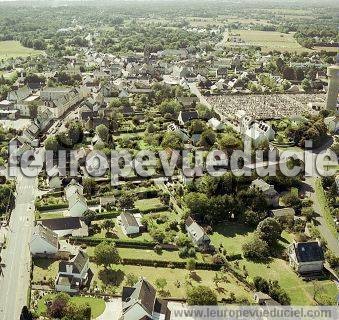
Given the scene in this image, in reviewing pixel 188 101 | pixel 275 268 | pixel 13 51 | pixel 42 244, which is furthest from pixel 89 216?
pixel 13 51

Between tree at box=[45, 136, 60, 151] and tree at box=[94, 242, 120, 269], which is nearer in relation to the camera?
tree at box=[94, 242, 120, 269]

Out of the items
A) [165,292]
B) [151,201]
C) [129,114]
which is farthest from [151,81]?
[165,292]

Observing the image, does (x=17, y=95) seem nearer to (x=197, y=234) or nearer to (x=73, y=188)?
(x=73, y=188)

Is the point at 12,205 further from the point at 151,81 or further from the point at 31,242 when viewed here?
the point at 151,81

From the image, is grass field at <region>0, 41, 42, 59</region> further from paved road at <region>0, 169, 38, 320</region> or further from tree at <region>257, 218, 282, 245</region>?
tree at <region>257, 218, 282, 245</region>

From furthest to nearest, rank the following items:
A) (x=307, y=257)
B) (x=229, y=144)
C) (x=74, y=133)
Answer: (x=74, y=133) < (x=229, y=144) < (x=307, y=257)

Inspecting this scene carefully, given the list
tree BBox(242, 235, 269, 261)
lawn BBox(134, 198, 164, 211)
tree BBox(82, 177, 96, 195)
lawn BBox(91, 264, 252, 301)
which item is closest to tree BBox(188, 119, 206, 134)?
lawn BBox(134, 198, 164, 211)
